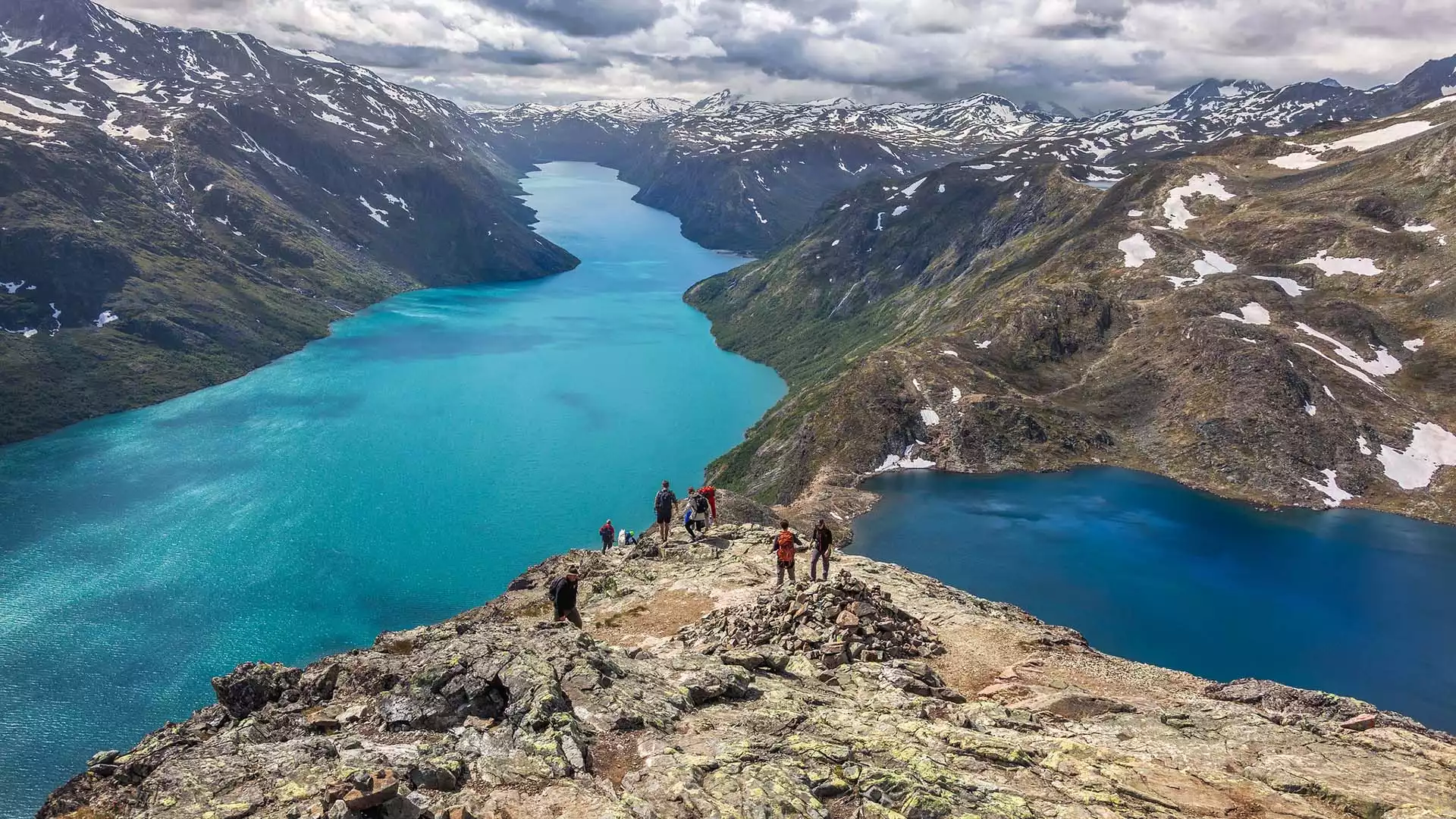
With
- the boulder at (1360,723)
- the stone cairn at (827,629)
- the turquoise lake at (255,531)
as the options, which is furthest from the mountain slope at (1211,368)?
the boulder at (1360,723)

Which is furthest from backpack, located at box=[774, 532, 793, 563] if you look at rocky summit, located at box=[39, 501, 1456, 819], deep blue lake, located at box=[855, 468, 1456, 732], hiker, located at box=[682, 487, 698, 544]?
deep blue lake, located at box=[855, 468, 1456, 732]

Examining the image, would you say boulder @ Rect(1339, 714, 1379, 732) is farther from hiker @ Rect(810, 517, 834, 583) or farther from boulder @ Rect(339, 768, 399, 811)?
boulder @ Rect(339, 768, 399, 811)

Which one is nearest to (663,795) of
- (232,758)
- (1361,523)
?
(232,758)

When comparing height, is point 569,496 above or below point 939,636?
below

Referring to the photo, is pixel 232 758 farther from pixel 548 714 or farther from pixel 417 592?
pixel 417 592

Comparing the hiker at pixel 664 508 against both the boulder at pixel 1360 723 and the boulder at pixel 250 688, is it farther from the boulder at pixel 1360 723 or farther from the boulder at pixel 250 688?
the boulder at pixel 1360 723

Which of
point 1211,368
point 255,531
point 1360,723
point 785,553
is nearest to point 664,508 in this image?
point 785,553
